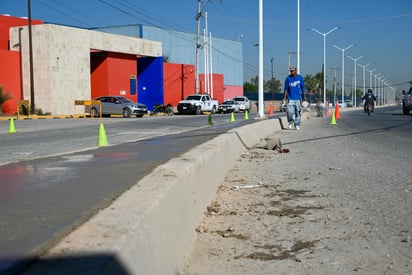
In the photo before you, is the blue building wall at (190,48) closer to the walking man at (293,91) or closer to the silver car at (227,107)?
the silver car at (227,107)

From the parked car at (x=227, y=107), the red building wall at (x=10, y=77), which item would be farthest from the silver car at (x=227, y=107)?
the red building wall at (x=10, y=77)

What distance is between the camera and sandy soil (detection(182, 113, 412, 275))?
12.7ft

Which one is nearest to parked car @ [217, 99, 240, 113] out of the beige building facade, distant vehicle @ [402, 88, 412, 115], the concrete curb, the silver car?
the silver car

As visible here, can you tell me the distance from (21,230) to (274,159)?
7177 mm

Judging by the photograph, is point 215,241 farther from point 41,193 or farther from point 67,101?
point 67,101

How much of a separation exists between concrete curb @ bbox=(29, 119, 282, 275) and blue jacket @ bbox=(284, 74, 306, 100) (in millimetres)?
10292

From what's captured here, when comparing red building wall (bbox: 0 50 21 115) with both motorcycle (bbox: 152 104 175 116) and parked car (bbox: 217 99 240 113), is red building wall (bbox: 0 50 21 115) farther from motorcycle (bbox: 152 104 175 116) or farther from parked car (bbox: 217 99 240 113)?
parked car (bbox: 217 99 240 113)

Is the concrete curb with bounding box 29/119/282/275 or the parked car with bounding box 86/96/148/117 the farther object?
the parked car with bounding box 86/96/148/117

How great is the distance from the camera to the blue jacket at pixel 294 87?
15680 mm

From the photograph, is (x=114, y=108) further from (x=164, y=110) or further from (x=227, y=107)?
(x=227, y=107)

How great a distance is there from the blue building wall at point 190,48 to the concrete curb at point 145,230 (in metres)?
66.1

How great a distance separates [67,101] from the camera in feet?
123

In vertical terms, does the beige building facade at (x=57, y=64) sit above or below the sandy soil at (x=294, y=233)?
above

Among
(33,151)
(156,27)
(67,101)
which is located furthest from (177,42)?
(33,151)
